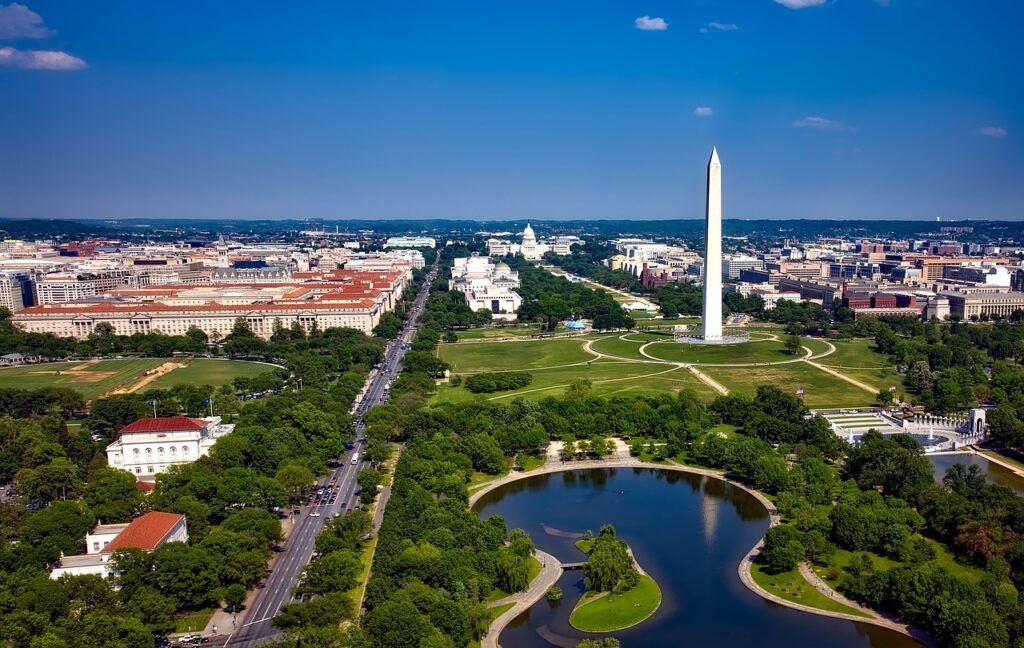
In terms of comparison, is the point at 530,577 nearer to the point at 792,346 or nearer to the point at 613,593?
the point at 613,593

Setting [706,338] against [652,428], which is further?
[706,338]

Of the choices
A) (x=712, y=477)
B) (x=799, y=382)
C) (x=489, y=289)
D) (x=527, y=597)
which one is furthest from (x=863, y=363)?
(x=489, y=289)

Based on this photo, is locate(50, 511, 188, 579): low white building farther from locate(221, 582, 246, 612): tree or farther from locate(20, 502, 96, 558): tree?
locate(221, 582, 246, 612): tree

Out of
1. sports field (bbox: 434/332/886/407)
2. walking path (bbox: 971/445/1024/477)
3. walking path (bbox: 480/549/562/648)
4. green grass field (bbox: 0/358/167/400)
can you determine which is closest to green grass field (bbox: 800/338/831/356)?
sports field (bbox: 434/332/886/407)

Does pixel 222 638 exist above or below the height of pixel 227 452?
below

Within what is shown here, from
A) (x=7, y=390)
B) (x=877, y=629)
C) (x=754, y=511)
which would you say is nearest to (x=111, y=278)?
(x=7, y=390)

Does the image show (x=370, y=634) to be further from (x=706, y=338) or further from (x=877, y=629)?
(x=706, y=338)

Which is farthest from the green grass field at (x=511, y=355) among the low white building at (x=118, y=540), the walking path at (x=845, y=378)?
the low white building at (x=118, y=540)

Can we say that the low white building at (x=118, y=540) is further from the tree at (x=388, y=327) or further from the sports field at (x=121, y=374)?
the tree at (x=388, y=327)
